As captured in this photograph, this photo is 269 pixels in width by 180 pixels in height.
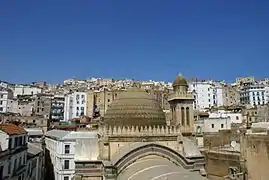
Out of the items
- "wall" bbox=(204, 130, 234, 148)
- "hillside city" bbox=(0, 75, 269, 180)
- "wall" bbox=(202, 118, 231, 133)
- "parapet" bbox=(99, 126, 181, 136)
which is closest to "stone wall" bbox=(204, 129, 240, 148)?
"wall" bbox=(204, 130, 234, 148)

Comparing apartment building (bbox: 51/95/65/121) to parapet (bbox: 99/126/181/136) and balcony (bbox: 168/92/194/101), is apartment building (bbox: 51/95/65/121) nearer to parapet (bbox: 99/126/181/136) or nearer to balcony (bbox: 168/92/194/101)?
balcony (bbox: 168/92/194/101)

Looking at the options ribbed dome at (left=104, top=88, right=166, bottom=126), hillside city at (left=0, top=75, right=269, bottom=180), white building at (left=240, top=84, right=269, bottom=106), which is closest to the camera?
hillside city at (left=0, top=75, right=269, bottom=180)

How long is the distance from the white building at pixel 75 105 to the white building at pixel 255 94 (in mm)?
45062

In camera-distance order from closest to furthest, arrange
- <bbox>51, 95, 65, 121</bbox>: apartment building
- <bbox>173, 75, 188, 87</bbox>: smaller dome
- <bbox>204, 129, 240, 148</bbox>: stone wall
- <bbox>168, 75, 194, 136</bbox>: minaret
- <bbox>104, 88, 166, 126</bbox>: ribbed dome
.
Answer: <bbox>104, 88, 166, 126</bbox>: ribbed dome < <bbox>168, 75, 194, 136</bbox>: minaret < <bbox>173, 75, 188, 87</bbox>: smaller dome < <bbox>204, 129, 240, 148</bbox>: stone wall < <bbox>51, 95, 65, 121</bbox>: apartment building

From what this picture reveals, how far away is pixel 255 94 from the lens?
87188 mm

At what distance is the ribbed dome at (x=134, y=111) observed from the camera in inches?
672

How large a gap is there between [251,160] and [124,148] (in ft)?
Result: 22.5

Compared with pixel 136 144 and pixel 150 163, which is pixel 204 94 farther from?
pixel 150 163

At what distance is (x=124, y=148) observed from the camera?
16.3m

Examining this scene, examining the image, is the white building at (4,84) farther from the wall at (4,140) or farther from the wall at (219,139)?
the wall at (4,140)

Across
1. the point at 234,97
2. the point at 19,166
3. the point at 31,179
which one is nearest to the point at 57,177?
the point at 31,179

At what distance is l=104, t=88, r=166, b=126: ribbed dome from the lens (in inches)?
Result: 672

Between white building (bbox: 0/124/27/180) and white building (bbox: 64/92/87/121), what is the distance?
47.5m

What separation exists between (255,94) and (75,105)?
4932cm
